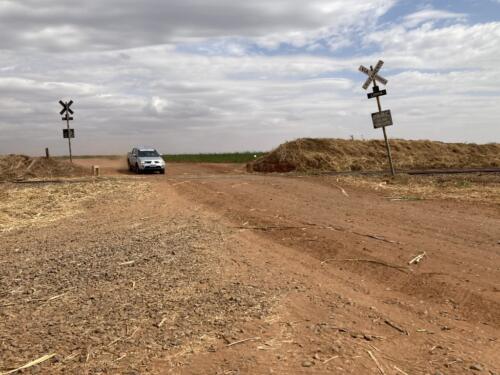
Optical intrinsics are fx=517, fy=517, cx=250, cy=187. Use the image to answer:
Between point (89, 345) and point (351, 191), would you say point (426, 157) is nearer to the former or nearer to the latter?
point (351, 191)

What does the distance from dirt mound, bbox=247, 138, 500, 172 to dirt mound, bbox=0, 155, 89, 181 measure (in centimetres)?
1123

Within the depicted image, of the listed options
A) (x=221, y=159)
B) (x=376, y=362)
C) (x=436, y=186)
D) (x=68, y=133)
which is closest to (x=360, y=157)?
(x=436, y=186)

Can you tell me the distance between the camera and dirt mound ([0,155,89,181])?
93.8 ft

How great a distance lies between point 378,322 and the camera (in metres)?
5.07

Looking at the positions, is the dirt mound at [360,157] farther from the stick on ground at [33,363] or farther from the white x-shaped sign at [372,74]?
the stick on ground at [33,363]

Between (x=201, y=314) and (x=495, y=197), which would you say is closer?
(x=201, y=314)

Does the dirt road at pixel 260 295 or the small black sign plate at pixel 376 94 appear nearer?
the dirt road at pixel 260 295

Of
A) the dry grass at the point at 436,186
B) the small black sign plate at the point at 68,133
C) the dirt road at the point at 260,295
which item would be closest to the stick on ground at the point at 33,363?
the dirt road at the point at 260,295

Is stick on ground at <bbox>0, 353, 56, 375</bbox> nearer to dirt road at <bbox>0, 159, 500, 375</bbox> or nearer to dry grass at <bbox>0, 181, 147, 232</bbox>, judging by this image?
dirt road at <bbox>0, 159, 500, 375</bbox>

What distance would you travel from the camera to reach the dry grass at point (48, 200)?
44.5 feet

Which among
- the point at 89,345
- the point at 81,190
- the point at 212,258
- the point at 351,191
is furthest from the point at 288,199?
the point at 89,345

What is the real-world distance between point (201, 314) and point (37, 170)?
27.1 metres

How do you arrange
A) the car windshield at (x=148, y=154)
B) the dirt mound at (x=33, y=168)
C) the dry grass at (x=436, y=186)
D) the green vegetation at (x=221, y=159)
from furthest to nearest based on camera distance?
the green vegetation at (x=221, y=159)
the car windshield at (x=148, y=154)
the dirt mound at (x=33, y=168)
the dry grass at (x=436, y=186)

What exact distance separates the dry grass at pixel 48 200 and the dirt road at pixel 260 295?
85.9 inches
